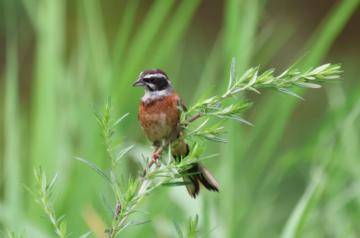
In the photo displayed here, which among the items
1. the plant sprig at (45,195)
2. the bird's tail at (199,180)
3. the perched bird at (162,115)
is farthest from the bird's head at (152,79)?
the plant sprig at (45,195)

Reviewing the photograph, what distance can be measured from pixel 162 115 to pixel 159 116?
1cm

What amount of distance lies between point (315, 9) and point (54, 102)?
7.64ft

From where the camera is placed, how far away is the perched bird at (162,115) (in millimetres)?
1367

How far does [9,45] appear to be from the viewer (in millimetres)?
2914

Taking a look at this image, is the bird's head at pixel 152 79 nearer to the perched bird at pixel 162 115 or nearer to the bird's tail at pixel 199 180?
the perched bird at pixel 162 115

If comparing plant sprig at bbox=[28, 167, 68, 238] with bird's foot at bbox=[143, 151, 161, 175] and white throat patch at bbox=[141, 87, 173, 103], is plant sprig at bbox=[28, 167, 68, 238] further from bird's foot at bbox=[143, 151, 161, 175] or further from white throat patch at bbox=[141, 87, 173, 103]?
white throat patch at bbox=[141, 87, 173, 103]

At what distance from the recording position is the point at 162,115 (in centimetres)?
159

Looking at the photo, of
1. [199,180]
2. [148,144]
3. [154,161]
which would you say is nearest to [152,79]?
[199,180]

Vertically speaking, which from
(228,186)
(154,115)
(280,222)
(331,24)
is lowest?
(280,222)

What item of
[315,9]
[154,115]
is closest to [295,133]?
[315,9]

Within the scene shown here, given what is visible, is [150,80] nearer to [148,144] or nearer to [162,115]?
[162,115]

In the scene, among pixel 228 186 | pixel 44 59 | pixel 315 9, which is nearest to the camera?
pixel 228 186

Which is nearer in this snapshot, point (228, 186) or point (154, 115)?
point (154, 115)

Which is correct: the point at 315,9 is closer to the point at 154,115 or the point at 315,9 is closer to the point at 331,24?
the point at 331,24
